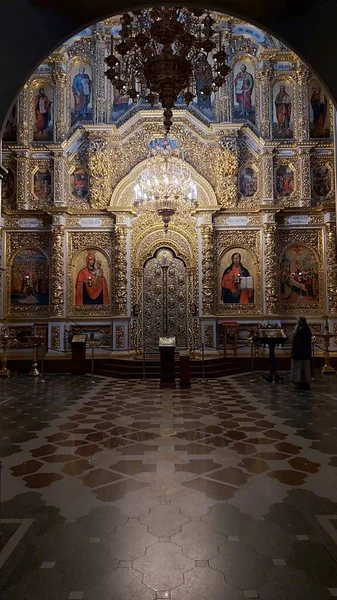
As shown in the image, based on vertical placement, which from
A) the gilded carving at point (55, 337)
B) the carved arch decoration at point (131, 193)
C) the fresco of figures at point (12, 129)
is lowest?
the gilded carving at point (55, 337)

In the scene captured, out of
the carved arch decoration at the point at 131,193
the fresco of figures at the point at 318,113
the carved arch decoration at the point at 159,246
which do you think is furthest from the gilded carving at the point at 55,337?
the fresco of figures at the point at 318,113

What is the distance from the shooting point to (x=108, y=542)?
3406mm

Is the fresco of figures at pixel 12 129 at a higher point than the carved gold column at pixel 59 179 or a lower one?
higher

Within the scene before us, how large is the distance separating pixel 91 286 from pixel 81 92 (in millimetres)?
7578

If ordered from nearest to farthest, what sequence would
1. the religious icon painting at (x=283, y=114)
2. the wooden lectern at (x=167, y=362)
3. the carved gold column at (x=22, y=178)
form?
the wooden lectern at (x=167, y=362)
the carved gold column at (x=22, y=178)
the religious icon painting at (x=283, y=114)

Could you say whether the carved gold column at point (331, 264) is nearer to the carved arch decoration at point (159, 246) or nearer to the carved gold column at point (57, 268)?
the carved arch decoration at point (159, 246)

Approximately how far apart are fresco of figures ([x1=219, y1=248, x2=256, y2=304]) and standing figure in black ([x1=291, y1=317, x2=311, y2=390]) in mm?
5620

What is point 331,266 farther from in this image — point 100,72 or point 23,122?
point 23,122

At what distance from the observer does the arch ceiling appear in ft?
11.1

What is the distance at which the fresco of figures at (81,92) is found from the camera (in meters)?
16.8

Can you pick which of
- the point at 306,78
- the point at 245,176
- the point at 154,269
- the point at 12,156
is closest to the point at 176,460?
the point at 154,269

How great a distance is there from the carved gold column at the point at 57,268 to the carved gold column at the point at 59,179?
2.54ft

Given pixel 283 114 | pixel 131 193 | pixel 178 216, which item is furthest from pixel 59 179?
pixel 283 114

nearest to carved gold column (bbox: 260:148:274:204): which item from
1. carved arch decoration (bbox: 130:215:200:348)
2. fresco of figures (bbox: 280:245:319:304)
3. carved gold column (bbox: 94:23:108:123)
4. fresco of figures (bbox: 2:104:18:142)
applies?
fresco of figures (bbox: 280:245:319:304)
